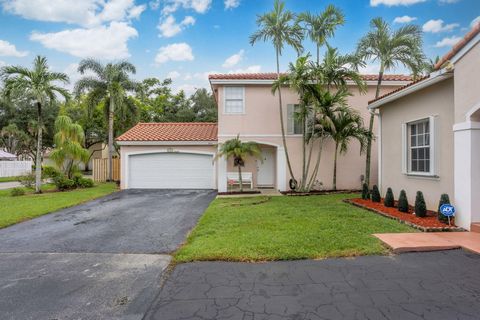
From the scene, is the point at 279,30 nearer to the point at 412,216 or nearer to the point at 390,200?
the point at 390,200

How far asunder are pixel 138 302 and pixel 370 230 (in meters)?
4.72

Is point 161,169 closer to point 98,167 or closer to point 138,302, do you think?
point 98,167

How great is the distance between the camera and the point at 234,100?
1313 cm

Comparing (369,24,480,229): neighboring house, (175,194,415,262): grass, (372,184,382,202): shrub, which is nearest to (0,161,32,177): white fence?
(175,194,415,262): grass

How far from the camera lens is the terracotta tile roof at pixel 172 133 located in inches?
588

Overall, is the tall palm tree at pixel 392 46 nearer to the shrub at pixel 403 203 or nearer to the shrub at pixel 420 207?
the shrub at pixel 403 203

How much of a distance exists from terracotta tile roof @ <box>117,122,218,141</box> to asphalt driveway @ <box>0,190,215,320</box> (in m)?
6.68

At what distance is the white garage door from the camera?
15.1 m

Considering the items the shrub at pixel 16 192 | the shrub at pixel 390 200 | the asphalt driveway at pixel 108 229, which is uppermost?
the shrub at pixel 390 200

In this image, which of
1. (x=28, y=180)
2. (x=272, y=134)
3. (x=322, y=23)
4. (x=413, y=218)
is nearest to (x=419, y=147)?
(x=413, y=218)

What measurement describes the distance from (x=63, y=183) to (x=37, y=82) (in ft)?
16.5

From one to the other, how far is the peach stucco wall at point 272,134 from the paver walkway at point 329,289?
344 inches

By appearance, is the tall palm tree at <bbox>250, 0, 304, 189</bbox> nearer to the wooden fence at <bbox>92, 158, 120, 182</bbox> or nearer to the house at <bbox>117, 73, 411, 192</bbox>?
the house at <bbox>117, 73, 411, 192</bbox>

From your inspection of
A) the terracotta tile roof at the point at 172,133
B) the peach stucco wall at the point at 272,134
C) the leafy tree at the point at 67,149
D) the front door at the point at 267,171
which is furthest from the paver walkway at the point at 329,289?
the leafy tree at the point at 67,149
